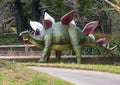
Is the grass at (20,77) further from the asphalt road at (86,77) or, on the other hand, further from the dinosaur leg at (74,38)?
the dinosaur leg at (74,38)

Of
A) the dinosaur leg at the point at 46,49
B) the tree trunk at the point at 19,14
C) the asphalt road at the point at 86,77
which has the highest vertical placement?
the tree trunk at the point at 19,14

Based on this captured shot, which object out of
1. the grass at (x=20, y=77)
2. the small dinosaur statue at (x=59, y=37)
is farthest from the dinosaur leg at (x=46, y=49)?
the grass at (x=20, y=77)

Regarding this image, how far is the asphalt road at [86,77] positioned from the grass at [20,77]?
284 centimetres

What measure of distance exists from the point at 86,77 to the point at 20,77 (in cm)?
527

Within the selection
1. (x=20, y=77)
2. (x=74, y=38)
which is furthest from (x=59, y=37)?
(x=20, y=77)

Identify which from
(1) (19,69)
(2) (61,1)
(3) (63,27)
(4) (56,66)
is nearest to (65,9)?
(2) (61,1)

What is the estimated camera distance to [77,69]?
57.6ft

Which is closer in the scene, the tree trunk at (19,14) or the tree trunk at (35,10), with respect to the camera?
the tree trunk at (35,10)

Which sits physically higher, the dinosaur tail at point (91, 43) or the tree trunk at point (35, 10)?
the tree trunk at point (35, 10)

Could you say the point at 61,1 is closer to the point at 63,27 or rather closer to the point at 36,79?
the point at 63,27

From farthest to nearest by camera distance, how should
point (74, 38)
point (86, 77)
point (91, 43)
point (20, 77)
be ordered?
point (91, 43)
point (74, 38)
point (86, 77)
point (20, 77)

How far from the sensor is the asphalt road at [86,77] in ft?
44.4

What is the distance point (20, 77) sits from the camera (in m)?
9.91

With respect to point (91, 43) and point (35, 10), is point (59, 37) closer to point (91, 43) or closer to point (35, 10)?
point (91, 43)
